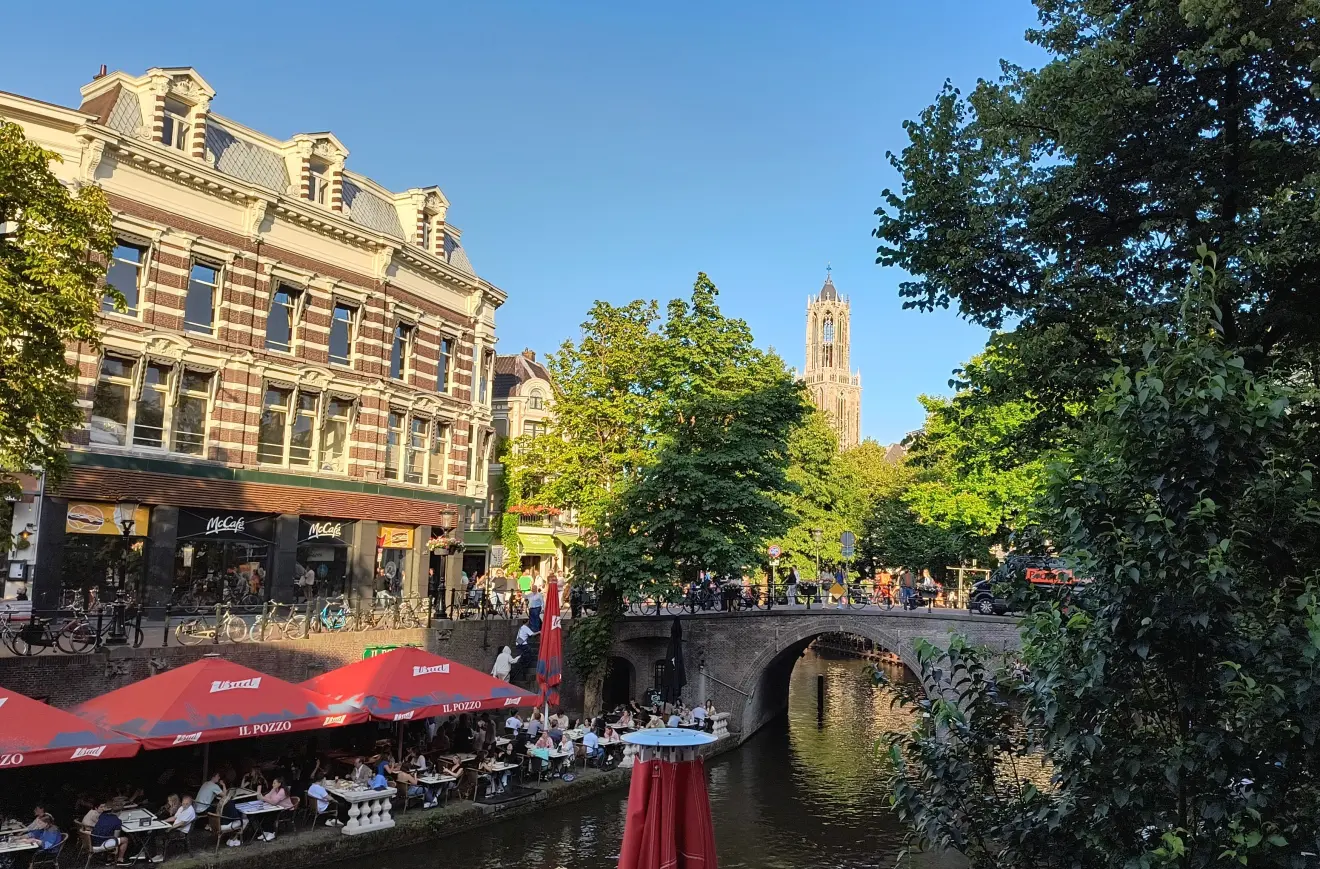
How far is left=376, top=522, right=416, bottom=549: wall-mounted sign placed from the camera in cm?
3292

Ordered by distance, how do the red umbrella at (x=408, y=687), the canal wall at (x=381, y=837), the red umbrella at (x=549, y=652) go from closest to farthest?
the canal wall at (x=381, y=837) < the red umbrella at (x=408, y=687) < the red umbrella at (x=549, y=652)

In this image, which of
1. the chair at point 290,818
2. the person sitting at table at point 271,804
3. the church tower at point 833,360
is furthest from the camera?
the church tower at point 833,360

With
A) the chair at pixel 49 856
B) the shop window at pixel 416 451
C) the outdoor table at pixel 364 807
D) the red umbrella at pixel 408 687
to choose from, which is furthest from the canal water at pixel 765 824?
the shop window at pixel 416 451

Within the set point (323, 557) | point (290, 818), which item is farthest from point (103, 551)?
point (290, 818)

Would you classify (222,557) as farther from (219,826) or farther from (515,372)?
(515,372)

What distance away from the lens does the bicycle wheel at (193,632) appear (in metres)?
20.5

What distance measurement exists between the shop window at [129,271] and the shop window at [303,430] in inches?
225

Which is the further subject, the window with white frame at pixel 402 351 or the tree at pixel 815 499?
the tree at pixel 815 499

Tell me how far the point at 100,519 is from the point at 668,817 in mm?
19597

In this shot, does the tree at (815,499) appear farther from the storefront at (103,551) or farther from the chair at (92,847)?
the chair at (92,847)

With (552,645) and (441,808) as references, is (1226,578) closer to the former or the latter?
(441,808)

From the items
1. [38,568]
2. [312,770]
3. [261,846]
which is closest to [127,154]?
[38,568]

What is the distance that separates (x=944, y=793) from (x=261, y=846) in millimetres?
Result: 13200

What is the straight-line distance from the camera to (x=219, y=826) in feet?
50.8
